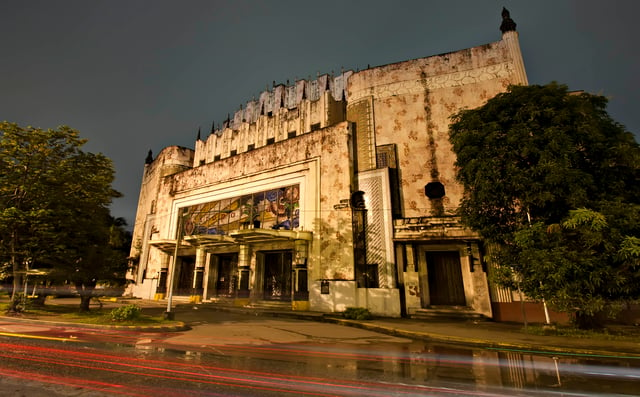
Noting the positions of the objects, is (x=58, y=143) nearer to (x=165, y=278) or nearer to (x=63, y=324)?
(x=63, y=324)

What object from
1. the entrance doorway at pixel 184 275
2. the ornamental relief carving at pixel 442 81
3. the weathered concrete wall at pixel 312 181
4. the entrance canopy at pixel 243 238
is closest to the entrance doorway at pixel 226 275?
the entrance canopy at pixel 243 238

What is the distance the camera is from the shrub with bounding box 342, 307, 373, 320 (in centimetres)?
1570

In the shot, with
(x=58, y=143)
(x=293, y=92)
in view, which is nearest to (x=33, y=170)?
(x=58, y=143)

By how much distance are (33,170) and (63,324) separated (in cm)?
795

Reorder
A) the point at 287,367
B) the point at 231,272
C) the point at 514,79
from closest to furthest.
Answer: the point at 287,367 < the point at 514,79 < the point at 231,272

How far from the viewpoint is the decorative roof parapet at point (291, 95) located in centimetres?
3903

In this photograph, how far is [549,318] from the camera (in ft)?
46.3

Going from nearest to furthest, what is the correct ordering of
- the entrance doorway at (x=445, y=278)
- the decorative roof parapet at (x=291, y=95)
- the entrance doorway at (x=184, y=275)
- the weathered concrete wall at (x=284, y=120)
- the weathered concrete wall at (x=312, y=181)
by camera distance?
the entrance doorway at (x=445, y=278) → the weathered concrete wall at (x=312, y=181) → the weathered concrete wall at (x=284, y=120) → the entrance doorway at (x=184, y=275) → the decorative roof parapet at (x=291, y=95)

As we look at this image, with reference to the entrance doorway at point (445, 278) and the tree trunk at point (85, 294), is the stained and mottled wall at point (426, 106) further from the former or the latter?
the tree trunk at point (85, 294)

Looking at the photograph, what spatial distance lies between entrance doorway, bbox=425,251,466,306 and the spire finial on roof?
14307 mm

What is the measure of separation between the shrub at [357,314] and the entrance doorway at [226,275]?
11.5 meters

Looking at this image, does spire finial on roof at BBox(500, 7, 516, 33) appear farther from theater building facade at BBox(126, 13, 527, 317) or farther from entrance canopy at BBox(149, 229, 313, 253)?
entrance canopy at BBox(149, 229, 313, 253)

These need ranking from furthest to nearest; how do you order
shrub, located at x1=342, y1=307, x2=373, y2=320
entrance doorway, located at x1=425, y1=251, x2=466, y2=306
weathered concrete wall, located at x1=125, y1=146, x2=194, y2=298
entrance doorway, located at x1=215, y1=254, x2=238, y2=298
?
weathered concrete wall, located at x1=125, y1=146, x2=194, y2=298, entrance doorway, located at x1=215, y1=254, x2=238, y2=298, entrance doorway, located at x1=425, y1=251, x2=466, y2=306, shrub, located at x1=342, y1=307, x2=373, y2=320

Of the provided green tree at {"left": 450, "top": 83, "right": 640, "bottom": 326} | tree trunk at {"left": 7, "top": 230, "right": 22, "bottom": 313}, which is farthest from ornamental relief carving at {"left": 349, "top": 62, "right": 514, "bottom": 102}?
tree trunk at {"left": 7, "top": 230, "right": 22, "bottom": 313}
